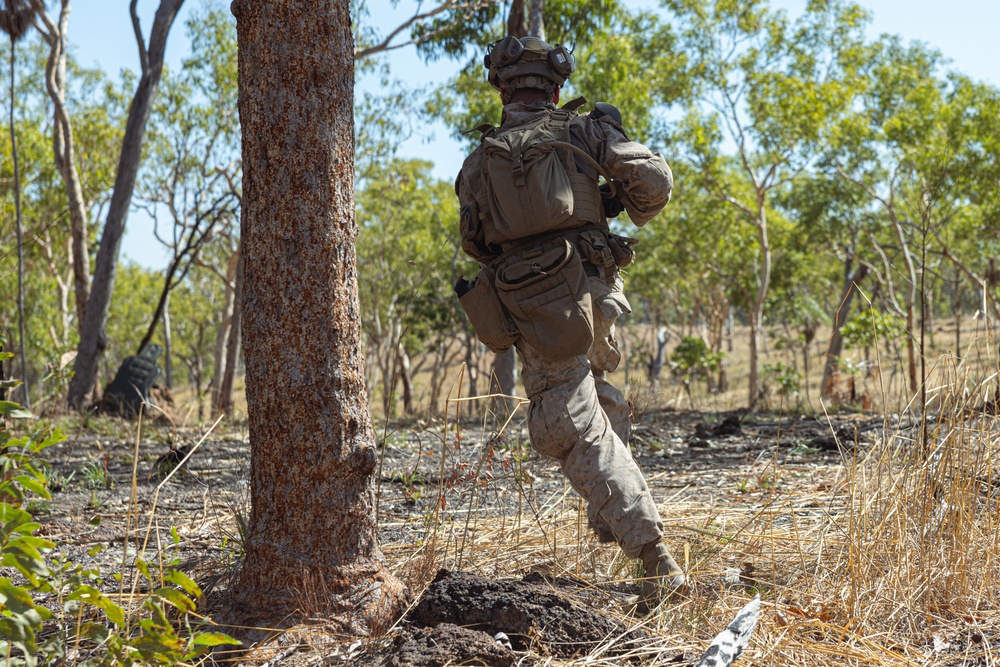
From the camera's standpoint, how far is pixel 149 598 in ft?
5.35

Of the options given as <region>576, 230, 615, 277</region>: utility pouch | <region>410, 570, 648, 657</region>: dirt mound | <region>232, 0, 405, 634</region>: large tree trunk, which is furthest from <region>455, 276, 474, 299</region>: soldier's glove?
<region>410, 570, 648, 657</region>: dirt mound

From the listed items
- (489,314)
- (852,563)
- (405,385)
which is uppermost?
(489,314)

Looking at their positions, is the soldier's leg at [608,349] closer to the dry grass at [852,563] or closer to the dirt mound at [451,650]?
the dry grass at [852,563]

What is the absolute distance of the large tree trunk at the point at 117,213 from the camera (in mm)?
8867

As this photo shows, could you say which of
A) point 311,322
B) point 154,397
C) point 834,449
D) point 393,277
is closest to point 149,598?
point 311,322

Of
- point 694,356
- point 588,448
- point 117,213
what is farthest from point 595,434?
point 694,356

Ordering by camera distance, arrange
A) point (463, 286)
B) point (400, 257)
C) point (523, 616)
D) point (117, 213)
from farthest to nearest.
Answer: point (400, 257) → point (117, 213) → point (463, 286) → point (523, 616)

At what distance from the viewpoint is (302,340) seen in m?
2.29

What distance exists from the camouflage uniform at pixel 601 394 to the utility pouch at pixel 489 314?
0.25ft

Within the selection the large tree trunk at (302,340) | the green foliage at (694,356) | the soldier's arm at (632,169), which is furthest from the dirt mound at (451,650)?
the green foliage at (694,356)

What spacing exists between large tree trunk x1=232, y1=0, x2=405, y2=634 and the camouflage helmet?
704 mm

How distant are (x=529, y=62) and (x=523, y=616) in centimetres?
186

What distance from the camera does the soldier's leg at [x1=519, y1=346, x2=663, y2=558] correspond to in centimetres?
244

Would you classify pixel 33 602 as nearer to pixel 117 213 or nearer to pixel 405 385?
pixel 117 213
